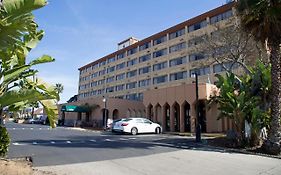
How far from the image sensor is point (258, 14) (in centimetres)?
1575

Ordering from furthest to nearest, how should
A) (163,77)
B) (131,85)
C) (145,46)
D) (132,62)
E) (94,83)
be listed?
(94,83) → (132,62) → (131,85) → (145,46) → (163,77)

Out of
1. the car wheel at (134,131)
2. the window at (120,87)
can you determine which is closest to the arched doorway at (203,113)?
the car wheel at (134,131)

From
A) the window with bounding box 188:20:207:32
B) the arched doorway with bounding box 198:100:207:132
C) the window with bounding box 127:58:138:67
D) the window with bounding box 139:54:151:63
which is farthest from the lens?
the window with bounding box 127:58:138:67

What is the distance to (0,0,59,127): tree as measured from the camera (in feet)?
17.3

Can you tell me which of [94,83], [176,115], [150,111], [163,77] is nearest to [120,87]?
[94,83]

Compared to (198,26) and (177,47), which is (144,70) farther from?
(198,26)

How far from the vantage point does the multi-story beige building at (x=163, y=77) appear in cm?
3362

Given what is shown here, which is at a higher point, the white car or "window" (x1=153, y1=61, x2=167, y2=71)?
"window" (x1=153, y1=61, x2=167, y2=71)

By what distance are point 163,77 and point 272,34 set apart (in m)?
42.1

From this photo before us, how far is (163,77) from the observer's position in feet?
189

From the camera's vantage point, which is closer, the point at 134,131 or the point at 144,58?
the point at 134,131

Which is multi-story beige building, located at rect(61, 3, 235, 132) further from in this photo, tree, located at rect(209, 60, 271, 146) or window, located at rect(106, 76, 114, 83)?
tree, located at rect(209, 60, 271, 146)

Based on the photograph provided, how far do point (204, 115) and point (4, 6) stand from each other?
30357 millimetres

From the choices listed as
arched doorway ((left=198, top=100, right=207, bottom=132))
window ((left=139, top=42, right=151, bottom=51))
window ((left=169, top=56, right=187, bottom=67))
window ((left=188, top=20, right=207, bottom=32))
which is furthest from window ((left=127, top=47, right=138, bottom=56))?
arched doorway ((left=198, top=100, right=207, bottom=132))
